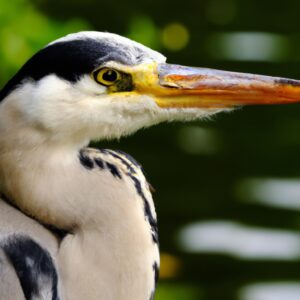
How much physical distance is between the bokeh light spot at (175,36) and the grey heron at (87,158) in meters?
4.97

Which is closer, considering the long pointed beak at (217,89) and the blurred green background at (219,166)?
the long pointed beak at (217,89)

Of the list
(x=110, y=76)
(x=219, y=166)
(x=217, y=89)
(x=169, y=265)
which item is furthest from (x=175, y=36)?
(x=110, y=76)

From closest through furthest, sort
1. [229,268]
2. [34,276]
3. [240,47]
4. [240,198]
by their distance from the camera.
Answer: [34,276], [229,268], [240,198], [240,47]

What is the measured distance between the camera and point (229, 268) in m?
6.03

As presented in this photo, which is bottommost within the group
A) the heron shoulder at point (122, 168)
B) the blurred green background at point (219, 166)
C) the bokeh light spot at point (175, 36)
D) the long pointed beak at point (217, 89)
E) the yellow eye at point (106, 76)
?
the blurred green background at point (219, 166)

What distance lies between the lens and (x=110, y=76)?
326cm

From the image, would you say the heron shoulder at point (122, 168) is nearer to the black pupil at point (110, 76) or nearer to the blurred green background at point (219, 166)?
the black pupil at point (110, 76)

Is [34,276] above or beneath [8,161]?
beneath

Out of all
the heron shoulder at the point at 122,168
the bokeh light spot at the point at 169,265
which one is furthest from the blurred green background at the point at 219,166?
the heron shoulder at the point at 122,168

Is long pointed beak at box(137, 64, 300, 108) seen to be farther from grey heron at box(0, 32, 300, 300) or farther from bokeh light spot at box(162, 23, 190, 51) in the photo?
bokeh light spot at box(162, 23, 190, 51)

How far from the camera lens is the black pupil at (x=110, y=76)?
3.26 metres

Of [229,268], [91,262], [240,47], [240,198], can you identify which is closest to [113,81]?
[91,262]

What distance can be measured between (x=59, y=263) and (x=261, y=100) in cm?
69

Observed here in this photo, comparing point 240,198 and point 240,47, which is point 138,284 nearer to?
point 240,198
